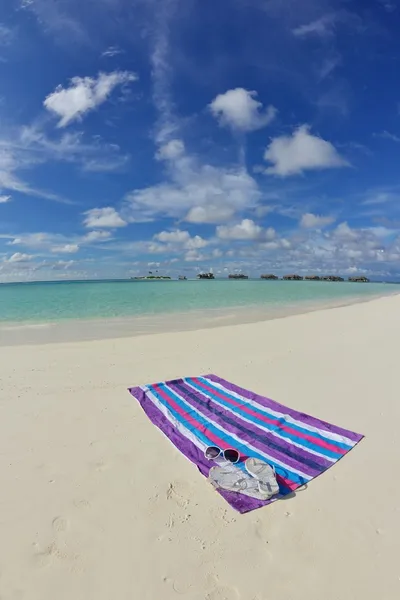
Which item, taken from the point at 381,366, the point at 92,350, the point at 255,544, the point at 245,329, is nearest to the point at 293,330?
the point at 245,329

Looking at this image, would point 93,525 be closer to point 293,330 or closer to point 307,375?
point 307,375

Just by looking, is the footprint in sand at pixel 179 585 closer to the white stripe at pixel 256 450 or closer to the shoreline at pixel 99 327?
the white stripe at pixel 256 450

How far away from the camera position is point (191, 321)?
51.5 ft

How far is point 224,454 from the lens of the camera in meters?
4.01

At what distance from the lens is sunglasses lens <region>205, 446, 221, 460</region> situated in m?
4.05

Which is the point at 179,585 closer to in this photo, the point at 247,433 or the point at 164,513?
the point at 164,513

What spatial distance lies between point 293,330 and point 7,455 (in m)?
10.1

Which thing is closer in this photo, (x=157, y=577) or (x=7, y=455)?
(x=157, y=577)

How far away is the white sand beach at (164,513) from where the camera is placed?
2504mm

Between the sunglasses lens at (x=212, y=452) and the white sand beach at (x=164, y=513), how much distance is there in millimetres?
251

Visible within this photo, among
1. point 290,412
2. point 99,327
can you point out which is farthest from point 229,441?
point 99,327

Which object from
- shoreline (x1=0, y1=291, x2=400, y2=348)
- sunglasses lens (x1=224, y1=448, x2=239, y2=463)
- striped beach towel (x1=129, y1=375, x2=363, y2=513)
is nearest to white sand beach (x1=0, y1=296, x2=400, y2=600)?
striped beach towel (x1=129, y1=375, x2=363, y2=513)

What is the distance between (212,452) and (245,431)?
0.76m

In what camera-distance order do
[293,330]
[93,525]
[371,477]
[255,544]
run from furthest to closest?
[293,330], [371,477], [93,525], [255,544]
